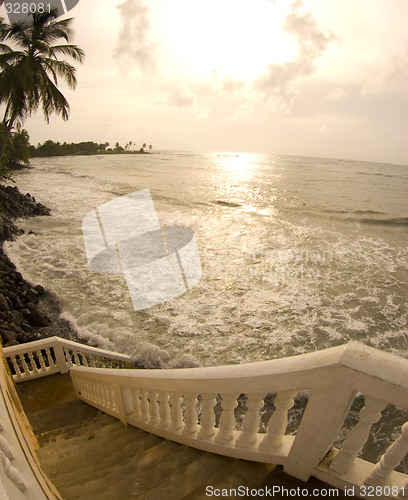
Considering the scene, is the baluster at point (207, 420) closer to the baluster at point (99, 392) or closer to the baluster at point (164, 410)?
the baluster at point (164, 410)

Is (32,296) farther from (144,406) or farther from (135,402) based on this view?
(144,406)

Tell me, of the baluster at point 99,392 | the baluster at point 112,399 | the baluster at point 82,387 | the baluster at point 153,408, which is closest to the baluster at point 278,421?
the baluster at point 153,408

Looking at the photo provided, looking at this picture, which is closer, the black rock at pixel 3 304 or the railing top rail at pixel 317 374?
the railing top rail at pixel 317 374

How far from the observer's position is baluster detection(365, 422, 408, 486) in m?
1.36

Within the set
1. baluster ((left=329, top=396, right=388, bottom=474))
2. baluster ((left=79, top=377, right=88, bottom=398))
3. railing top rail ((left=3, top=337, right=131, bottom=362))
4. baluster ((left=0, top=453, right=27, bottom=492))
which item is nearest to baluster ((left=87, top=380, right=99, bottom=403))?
baluster ((left=79, top=377, right=88, bottom=398))

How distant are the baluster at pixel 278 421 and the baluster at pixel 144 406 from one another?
121 centimetres

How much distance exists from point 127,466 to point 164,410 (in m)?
0.48

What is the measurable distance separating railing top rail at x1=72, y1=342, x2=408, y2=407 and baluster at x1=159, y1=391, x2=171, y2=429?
14.8 inches

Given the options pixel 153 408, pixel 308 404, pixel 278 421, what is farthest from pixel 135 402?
pixel 308 404

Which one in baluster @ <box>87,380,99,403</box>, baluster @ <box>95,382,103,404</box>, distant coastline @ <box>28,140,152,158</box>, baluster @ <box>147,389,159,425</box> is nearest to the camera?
baluster @ <box>147,389,159,425</box>

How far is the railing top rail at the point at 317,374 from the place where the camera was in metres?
1.23

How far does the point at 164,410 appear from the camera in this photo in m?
2.41

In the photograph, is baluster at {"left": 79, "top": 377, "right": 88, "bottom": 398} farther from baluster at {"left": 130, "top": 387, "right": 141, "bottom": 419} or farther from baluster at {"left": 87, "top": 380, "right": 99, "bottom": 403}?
baluster at {"left": 130, "top": 387, "right": 141, "bottom": 419}

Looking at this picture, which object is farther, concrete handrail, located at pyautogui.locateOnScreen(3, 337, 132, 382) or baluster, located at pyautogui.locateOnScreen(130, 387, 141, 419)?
concrete handrail, located at pyautogui.locateOnScreen(3, 337, 132, 382)
